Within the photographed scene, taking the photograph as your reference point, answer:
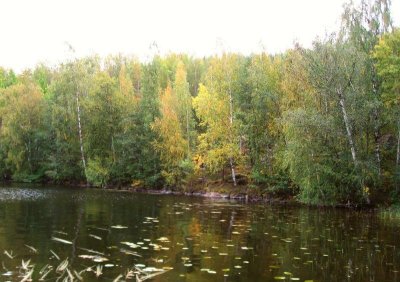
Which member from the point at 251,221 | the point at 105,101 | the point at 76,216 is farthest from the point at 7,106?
the point at 251,221

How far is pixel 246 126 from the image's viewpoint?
131 ft

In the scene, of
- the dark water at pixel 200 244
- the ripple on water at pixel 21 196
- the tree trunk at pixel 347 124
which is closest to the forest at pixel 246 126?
the tree trunk at pixel 347 124

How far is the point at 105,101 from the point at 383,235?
40.8 m

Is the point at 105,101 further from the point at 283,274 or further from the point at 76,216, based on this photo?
the point at 283,274

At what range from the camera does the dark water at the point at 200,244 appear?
38.9ft

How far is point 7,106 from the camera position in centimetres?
6106

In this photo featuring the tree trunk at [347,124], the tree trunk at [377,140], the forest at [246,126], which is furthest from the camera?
the tree trunk at [377,140]

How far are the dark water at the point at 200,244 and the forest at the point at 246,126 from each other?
249 inches

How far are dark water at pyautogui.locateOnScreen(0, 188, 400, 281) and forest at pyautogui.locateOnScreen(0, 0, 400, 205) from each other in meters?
6.33

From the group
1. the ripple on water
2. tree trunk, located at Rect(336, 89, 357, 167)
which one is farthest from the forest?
the ripple on water

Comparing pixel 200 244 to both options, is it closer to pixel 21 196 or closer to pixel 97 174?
pixel 21 196

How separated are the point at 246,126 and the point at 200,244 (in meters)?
24.9

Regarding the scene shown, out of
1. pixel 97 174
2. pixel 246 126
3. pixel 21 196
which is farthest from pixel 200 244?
pixel 97 174

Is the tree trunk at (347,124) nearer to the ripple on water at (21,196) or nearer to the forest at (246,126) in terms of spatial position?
the forest at (246,126)
